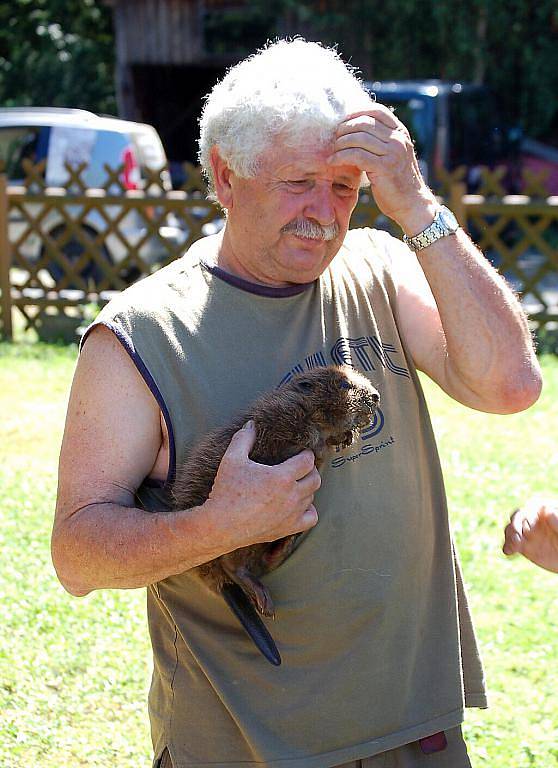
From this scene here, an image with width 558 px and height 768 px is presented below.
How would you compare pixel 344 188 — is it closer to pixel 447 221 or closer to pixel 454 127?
pixel 447 221

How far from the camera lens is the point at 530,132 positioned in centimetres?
2091

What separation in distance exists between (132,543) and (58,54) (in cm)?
2439

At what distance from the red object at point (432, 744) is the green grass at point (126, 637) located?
146 centimetres

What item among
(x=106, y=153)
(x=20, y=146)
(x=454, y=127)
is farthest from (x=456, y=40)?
(x=20, y=146)

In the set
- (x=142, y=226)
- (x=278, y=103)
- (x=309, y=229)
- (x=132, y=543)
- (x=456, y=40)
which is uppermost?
(x=278, y=103)

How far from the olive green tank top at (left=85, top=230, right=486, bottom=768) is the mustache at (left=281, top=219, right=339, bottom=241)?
0.48 ft

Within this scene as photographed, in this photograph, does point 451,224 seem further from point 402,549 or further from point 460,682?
point 460,682

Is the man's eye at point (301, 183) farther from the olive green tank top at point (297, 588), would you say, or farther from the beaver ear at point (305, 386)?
the beaver ear at point (305, 386)

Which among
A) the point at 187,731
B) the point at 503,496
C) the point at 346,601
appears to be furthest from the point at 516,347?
the point at 503,496

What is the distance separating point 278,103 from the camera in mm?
2213

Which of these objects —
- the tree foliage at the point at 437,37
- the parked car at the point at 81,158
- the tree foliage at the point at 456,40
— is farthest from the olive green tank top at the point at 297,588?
the tree foliage at the point at 456,40

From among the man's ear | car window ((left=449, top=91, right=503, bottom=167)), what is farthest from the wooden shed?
the man's ear

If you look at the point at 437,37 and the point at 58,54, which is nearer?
the point at 437,37

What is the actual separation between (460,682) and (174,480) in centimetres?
91
